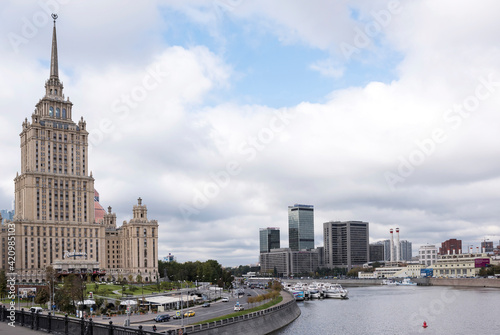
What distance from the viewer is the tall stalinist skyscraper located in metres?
178

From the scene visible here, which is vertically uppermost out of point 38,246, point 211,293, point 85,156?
point 85,156

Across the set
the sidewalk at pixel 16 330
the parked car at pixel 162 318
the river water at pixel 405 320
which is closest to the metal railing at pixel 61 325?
the sidewalk at pixel 16 330

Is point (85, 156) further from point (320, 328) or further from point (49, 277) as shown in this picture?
point (320, 328)

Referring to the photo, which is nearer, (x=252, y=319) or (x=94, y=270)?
(x=252, y=319)

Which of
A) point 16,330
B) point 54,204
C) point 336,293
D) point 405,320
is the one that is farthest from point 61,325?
point 54,204

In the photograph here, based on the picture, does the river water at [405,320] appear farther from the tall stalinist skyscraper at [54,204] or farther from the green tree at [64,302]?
the tall stalinist skyscraper at [54,204]

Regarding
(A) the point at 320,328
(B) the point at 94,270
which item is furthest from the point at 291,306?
(B) the point at 94,270

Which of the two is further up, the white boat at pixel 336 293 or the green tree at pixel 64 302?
the green tree at pixel 64 302

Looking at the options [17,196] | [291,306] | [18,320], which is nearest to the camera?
[18,320]

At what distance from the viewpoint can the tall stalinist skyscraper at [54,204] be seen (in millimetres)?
178000

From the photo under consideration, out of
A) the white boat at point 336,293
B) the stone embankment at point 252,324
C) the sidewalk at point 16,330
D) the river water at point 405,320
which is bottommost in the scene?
the white boat at point 336,293

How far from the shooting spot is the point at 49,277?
132250mm

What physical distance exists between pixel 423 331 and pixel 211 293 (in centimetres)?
7559

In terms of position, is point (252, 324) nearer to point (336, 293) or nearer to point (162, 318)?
point (162, 318)
